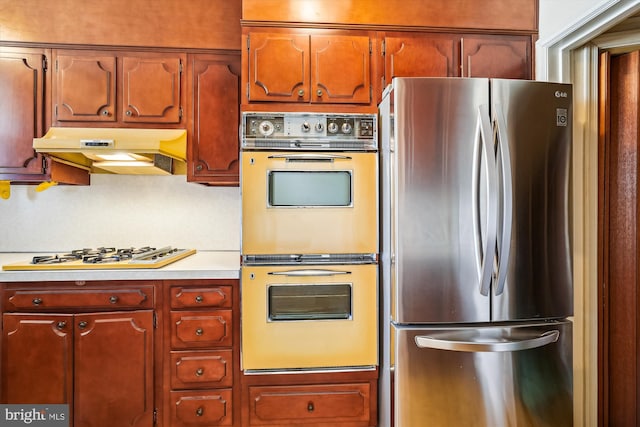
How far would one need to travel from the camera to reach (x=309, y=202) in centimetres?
184

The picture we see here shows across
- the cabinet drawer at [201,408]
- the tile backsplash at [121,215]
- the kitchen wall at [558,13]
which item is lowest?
the cabinet drawer at [201,408]

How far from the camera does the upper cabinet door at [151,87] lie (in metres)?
2.15

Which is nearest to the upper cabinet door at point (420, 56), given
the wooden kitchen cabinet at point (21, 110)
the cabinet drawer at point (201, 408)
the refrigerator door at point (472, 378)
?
the refrigerator door at point (472, 378)

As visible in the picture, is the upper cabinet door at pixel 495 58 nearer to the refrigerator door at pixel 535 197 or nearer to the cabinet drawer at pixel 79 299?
the refrigerator door at pixel 535 197

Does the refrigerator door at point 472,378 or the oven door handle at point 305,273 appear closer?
the refrigerator door at point 472,378

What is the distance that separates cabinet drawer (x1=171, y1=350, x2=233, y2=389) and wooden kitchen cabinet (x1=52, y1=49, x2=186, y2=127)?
1.35m

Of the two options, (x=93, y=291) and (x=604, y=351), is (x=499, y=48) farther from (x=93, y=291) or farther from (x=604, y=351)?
(x=93, y=291)

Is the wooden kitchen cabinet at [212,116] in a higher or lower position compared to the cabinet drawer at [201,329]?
higher

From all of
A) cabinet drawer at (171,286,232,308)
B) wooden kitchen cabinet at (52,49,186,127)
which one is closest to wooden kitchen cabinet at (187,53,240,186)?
wooden kitchen cabinet at (52,49,186,127)

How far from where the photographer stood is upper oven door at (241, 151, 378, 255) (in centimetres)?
182

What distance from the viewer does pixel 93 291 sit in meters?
1.81

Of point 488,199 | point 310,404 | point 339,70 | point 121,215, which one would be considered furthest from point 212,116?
point 310,404

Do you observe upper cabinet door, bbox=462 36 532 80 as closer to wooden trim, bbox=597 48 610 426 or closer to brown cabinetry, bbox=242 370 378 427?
wooden trim, bbox=597 48 610 426

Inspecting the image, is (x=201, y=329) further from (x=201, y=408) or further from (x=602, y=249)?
(x=602, y=249)
